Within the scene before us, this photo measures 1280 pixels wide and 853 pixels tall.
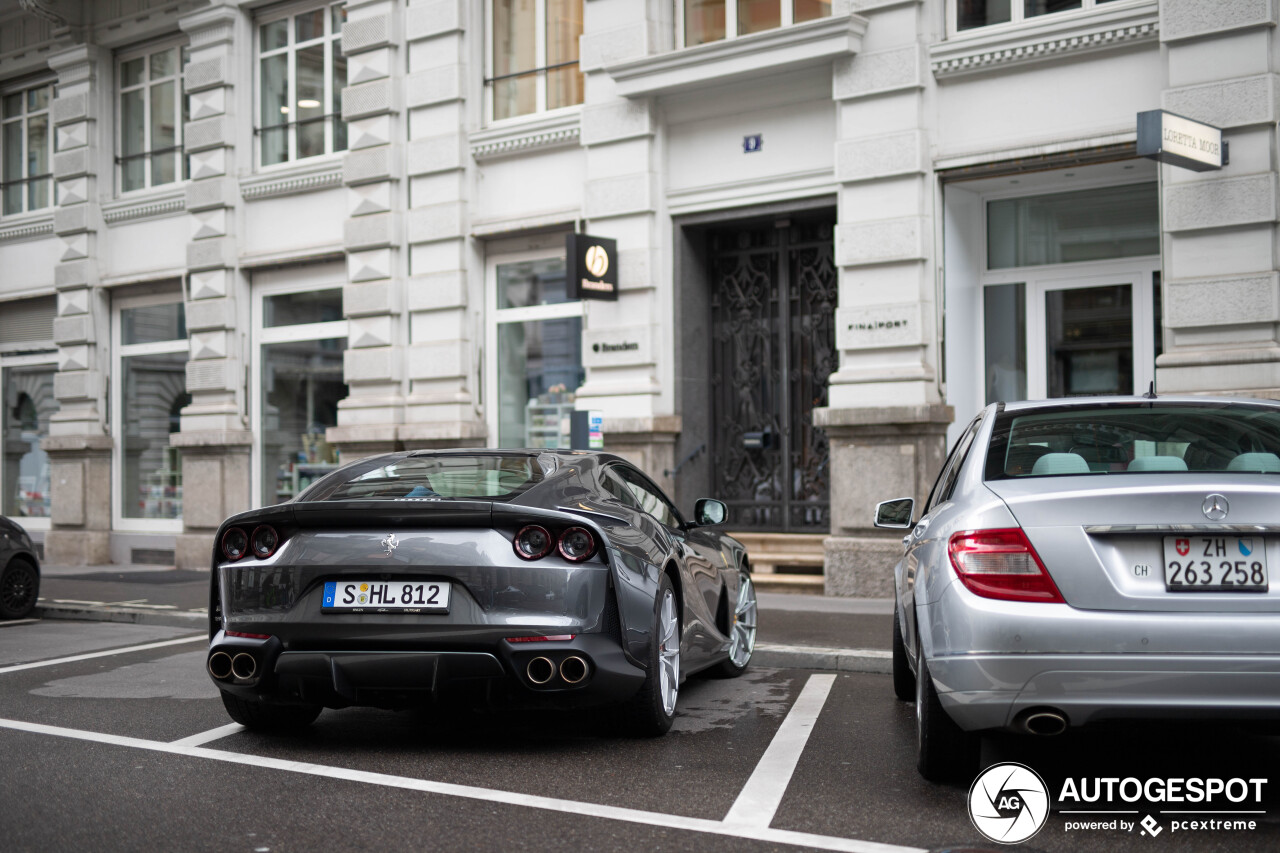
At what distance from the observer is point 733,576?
7844mm

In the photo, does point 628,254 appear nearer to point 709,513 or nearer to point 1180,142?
point 1180,142

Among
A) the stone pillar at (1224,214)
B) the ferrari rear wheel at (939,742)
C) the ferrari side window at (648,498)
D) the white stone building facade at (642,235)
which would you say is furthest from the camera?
the white stone building facade at (642,235)

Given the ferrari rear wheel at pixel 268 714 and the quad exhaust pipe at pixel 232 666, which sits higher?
the quad exhaust pipe at pixel 232 666

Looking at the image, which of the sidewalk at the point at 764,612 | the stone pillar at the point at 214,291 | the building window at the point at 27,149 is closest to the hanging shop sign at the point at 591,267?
the sidewalk at the point at 764,612

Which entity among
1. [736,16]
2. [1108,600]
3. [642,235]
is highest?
[736,16]

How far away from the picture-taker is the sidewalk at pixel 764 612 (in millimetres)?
8680

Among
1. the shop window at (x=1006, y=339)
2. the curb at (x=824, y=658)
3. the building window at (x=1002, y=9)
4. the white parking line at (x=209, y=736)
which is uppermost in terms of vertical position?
the building window at (x=1002, y=9)

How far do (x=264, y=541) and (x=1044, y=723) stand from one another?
10.7 feet

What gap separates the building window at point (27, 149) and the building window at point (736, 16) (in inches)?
455

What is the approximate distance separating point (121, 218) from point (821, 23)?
37.9 ft

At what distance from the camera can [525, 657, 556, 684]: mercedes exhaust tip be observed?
527 cm

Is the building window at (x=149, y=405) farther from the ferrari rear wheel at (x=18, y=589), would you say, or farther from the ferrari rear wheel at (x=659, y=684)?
the ferrari rear wheel at (x=659, y=684)

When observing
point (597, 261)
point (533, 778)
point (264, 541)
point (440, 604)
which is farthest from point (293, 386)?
point (533, 778)

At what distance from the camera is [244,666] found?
5484mm
